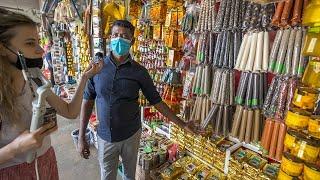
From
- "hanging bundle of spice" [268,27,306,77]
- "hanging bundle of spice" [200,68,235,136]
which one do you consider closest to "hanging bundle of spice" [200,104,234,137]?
"hanging bundle of spice" [200,68,235,136]

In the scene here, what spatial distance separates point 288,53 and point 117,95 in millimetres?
1189

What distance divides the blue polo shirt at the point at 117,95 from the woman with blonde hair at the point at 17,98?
687 mm

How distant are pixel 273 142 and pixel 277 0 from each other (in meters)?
0.93

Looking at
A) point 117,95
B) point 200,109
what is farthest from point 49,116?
point 200,109

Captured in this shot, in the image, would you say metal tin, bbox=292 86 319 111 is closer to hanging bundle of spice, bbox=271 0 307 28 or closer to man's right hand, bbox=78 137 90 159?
hanging bundle of spice, bbox=271 0 307 28

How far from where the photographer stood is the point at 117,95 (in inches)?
69.0

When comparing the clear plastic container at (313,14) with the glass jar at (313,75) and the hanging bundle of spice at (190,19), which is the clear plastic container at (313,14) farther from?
the hanging bundle of spice at (190,19)

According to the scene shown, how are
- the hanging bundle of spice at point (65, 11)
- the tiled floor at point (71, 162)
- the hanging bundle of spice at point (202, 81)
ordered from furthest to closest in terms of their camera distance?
the hanging bundle of spice at point (65, 11) → the tiled floor at point (71, 162) → the hanging bundle of spice at point (202, 81)

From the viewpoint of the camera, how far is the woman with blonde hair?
0.89 meters

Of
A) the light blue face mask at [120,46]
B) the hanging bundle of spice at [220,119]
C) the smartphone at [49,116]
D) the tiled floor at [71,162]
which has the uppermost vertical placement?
the light blue face mask at [120,46]

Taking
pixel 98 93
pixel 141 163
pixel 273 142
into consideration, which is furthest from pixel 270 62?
pixel 141 163

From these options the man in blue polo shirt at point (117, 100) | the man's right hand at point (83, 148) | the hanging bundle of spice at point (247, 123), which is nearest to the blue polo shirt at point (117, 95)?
the man in blue polo shirt at point (117, 100)

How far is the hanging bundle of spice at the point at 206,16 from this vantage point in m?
1.97

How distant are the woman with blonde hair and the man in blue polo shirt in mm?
691
